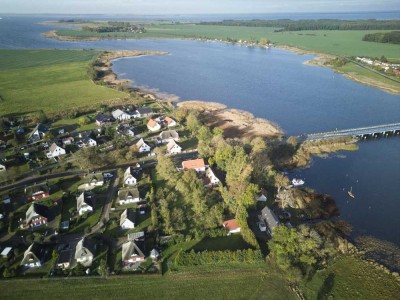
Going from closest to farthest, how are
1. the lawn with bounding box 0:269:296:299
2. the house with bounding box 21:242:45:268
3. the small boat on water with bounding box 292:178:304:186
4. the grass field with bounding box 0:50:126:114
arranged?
the lawn with bounding box 0:269:296:299
the house with bounding box 21:242:45:268
the small boat on water with bounding box 292:178:304:186
the grass field with bounding box 0:50:126:114

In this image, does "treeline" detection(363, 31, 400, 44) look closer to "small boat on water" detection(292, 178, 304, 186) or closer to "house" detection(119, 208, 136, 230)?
"small boat on water" detection(292, 178, 304, 186)

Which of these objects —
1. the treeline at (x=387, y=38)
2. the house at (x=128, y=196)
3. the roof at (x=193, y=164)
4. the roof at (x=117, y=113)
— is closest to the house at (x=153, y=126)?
the roof at (x=117, y=113)

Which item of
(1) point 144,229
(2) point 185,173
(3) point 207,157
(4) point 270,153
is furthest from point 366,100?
(1) point 144,229

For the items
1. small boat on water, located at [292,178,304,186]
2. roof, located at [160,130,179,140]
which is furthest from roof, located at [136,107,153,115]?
small boat on water, located at [292,178,304,186]

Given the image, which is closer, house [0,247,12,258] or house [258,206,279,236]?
house [0,247,12,258]

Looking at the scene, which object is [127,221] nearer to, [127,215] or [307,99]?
[127,215]
